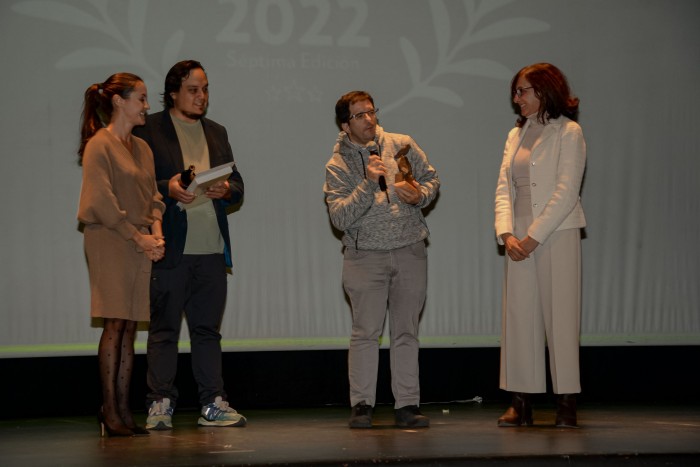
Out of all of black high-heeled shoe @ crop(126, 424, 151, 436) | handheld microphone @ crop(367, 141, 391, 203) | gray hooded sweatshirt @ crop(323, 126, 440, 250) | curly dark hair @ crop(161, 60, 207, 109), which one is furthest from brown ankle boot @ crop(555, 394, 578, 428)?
curly dark hair @ crop(161, 60, 207, 109)

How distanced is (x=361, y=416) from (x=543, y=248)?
107 cm

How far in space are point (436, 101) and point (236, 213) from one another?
1309 mm

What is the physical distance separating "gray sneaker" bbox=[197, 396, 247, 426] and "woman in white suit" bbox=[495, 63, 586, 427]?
47.3 inches

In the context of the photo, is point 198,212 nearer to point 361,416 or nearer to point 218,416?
point 218,416

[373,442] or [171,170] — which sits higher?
[171,170]

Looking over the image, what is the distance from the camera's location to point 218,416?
172 inches

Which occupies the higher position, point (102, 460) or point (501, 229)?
point (501, 229)

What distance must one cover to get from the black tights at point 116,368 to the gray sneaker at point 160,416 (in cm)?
22

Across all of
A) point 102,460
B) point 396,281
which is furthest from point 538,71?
point 102,460

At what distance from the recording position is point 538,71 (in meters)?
4.05

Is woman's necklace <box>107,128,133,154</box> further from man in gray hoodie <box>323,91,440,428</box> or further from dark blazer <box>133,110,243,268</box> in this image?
man in gray hoodie <box>323,91,440,428</box>

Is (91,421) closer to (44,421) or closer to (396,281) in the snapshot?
(44,421)

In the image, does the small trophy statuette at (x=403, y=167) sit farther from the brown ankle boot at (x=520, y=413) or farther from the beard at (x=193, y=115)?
the brown ankle boot at (x=520, y=413)

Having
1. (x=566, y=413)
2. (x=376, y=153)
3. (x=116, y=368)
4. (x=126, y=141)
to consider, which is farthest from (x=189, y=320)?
(x=566, y=413)
